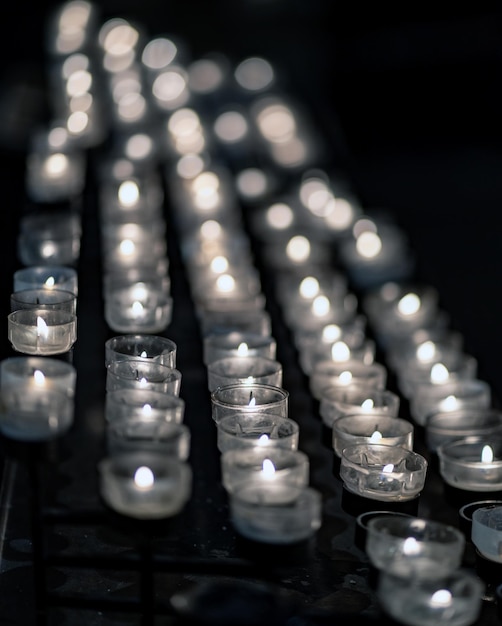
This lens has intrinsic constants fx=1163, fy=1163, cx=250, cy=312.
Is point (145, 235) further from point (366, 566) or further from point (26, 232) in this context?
point (366, 566)

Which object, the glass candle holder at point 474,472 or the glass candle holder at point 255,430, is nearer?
the glass candle holder at point 255,430

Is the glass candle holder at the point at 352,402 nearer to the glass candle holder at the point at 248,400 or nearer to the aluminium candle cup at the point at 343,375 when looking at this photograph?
the aluminium candle cup at the point at 343,375

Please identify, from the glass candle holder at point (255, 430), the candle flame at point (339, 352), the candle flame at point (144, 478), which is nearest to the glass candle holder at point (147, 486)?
the candle flame at point (144, 478)

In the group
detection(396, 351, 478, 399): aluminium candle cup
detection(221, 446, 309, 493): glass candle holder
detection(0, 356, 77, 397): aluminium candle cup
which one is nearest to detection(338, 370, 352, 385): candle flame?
detection(396, 351, 478, 399): aluminium candle cup

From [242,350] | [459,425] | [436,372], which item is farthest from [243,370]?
[436,372]

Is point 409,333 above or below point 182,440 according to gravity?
above

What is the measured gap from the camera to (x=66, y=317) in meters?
1.56

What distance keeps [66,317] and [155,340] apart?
137 mm

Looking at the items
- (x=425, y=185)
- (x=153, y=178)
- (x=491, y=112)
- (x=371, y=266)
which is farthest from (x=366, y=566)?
(x=491, y=112)

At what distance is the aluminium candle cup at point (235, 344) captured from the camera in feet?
6.02

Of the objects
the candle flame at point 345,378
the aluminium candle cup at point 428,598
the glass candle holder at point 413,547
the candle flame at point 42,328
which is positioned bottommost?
the aluminium candle cup at point 428,598

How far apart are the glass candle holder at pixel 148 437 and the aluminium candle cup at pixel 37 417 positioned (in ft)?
0.19

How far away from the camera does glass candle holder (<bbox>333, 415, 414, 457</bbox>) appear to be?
1.61 metres

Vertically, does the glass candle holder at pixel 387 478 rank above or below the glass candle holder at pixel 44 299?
below
